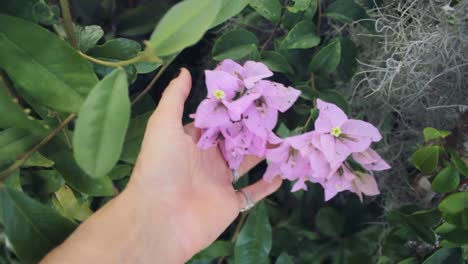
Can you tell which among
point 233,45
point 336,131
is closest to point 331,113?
point 336,131

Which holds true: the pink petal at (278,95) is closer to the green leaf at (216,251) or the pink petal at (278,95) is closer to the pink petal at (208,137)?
the pink petal at (208,137)

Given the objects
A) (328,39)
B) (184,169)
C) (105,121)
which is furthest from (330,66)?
(105,121)

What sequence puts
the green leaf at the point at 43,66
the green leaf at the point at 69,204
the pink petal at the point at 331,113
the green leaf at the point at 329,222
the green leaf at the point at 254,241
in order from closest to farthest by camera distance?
the green leaf at the point at 43,66
the pink petal at the point at 331,113
the green leaf at the point at 69,204
the green leaf at the point at 254,241
the green leaf at the point at 329,222

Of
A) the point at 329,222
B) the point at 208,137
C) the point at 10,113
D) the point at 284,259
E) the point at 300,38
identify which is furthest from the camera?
the point at 329,222

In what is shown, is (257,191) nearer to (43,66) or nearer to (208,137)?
(208,137)

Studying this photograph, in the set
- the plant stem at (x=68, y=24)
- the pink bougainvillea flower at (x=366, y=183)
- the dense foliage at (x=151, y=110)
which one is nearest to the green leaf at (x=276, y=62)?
the dense foliage at (x=151, y=110)

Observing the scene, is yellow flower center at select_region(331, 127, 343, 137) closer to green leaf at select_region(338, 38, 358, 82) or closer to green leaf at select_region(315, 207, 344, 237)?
green leaf at select_region(338, 38, 358, 82)
